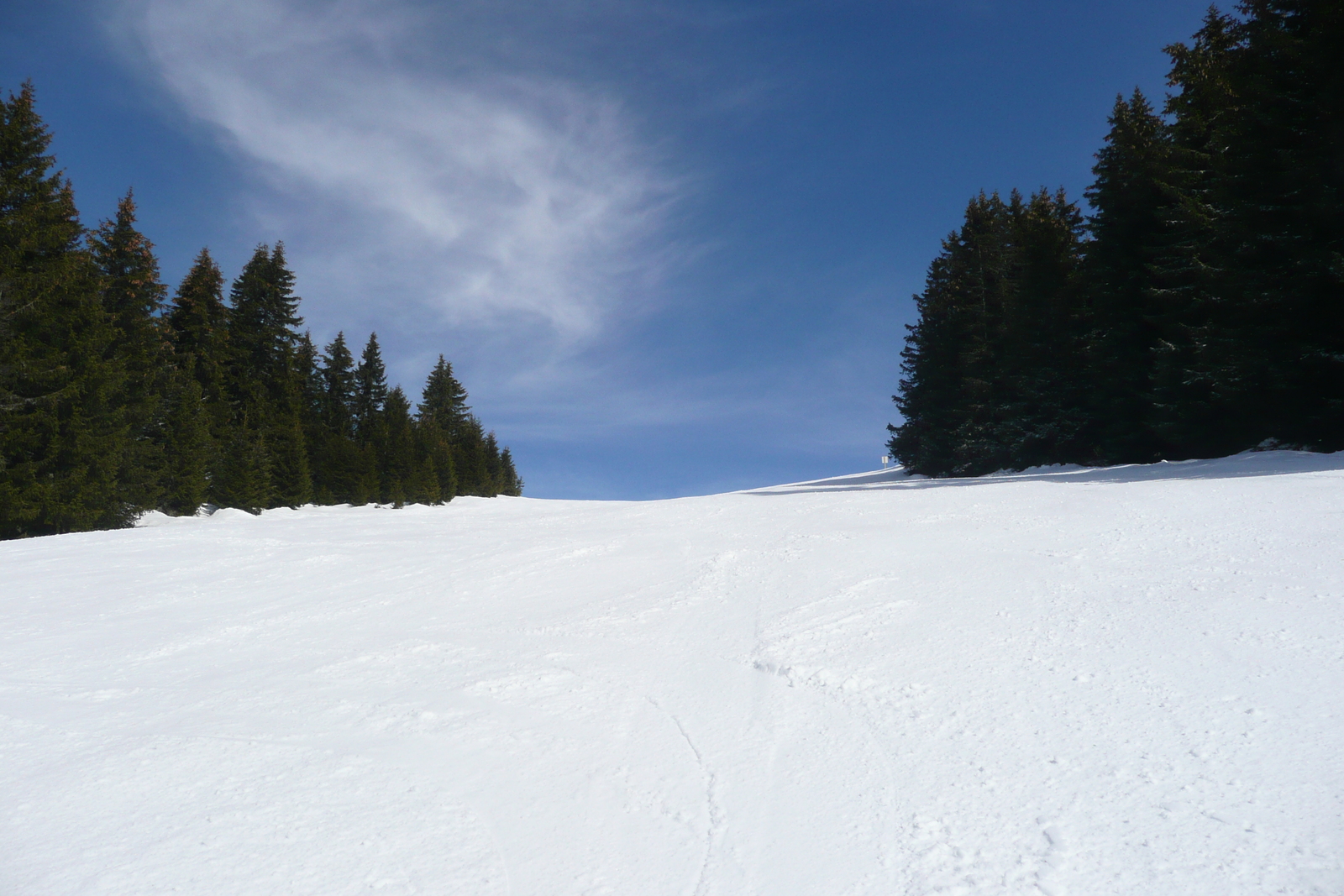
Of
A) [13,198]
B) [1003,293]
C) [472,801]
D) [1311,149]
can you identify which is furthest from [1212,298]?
[13,198]

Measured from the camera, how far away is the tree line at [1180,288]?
42.4 ft

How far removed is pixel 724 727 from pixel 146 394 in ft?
77.6

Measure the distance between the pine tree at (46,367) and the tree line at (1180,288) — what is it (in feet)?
89.0

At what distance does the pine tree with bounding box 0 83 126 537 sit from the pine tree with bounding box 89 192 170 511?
2.99ft

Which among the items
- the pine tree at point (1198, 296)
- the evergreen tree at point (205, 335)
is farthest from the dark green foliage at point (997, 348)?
the evergreen tree at point (205, 335)

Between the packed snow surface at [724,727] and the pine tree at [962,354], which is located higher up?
the pine tree at [962,354]

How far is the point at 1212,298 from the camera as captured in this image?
570 inches

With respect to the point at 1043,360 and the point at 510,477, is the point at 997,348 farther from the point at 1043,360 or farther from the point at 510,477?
the point at 510,477

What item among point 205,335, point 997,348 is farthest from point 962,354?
point 205,335

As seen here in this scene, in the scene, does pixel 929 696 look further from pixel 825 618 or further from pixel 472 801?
pixel 472 801

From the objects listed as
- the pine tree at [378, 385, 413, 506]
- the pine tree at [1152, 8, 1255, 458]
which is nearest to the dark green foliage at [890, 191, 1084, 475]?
the pine tree at [1152, 8, 1255, 458]

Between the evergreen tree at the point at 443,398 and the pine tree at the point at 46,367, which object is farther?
the evergreen tree at the point at 443,398

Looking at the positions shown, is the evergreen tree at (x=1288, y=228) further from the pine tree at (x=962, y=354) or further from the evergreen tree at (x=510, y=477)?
the evergreen tree at (x=510, y=477)

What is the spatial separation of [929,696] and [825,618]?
4.45 feet
